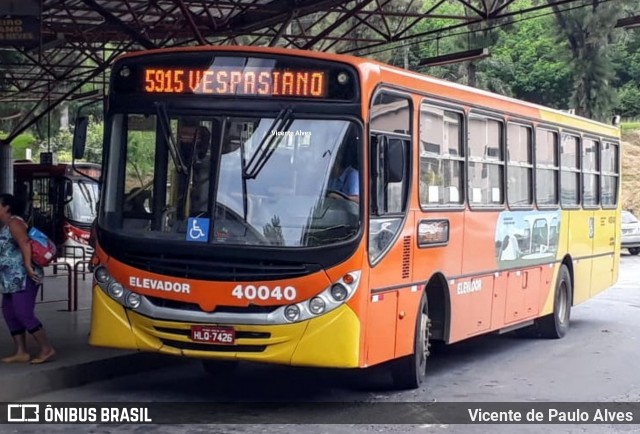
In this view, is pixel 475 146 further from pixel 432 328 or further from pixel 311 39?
pixel 311 39

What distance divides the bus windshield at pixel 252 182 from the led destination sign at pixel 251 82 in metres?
0.23

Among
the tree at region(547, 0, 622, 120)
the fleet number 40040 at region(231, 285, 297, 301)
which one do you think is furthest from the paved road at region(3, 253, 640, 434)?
the tree at region(547, 0, 622, 120)

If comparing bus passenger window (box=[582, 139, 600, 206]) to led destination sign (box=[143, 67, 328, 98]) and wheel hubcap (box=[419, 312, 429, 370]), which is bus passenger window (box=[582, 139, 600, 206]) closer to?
wheel hubcap (box=[419, 312, 429, 370])

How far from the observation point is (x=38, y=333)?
35.3 ft

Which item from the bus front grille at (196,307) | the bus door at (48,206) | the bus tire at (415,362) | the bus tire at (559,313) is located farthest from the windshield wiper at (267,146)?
the bus door at (48,206)

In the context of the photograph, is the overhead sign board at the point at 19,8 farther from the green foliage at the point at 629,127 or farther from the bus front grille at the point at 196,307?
the green foliage at the point at 629,127

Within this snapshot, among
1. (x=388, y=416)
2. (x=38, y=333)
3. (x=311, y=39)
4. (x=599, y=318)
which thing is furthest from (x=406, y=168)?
(x=311, y=39)

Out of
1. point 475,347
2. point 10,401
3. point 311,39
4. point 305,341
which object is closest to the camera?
point 305,341

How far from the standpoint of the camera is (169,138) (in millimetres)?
9414

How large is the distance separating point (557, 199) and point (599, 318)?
13.9 ft

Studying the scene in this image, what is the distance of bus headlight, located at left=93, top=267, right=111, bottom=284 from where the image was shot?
955cm

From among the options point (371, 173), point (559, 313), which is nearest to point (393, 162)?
point (371, 173)

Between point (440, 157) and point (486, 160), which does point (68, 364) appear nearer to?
point (440, 157)

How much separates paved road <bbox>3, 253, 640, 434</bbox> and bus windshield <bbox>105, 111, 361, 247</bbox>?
161cm
